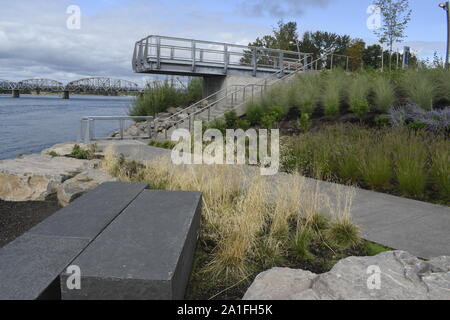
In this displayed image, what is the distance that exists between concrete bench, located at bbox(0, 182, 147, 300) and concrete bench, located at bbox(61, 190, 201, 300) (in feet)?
0.31

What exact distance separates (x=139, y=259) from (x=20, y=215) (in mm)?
3035

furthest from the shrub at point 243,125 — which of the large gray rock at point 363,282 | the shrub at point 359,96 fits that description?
the large gray rock at point 363,282

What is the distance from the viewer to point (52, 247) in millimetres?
2965

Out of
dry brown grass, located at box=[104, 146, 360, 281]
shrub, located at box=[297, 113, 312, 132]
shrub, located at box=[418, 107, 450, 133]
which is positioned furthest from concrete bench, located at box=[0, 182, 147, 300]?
shrub, located at box=[297, 113, 312, 132]

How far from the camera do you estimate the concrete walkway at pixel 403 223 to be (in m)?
4.09

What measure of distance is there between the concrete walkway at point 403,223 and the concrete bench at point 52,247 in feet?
9.26

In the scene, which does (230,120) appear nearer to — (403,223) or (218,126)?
(218,126)

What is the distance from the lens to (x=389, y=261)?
3061 mm

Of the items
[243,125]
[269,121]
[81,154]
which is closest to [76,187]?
[81,154]

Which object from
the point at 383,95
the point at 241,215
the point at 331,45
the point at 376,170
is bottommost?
the point at 241,215

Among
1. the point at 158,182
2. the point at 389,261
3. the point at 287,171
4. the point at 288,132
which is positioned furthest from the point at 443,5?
the point at 389,261

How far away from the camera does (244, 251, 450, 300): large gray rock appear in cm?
254
